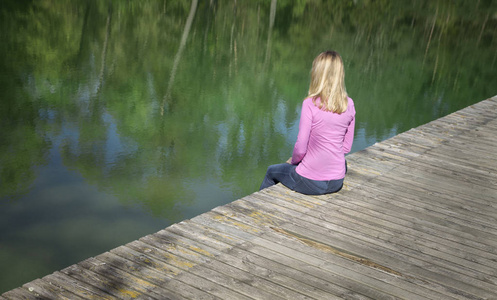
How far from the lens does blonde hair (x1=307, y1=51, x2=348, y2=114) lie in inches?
193

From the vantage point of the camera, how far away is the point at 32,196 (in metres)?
9.38

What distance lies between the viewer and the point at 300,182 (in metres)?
5.59

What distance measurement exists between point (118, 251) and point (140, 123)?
985 centimetres

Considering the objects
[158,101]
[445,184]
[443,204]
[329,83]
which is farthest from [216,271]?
[158,101]

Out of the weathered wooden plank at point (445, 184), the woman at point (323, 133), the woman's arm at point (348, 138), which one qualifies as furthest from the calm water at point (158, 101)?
the woman's arm at point (348, 138)

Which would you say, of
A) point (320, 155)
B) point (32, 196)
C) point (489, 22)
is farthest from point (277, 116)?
point (489, 22)

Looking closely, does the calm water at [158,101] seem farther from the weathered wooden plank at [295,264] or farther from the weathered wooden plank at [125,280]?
A: the weathered wooden plank at [295,264]

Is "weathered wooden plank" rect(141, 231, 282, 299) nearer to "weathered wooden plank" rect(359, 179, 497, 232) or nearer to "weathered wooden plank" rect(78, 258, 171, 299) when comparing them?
"weathered wooden plank" rect(78, 258, 171, 299)

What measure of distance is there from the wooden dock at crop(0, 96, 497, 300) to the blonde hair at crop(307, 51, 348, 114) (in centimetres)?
107

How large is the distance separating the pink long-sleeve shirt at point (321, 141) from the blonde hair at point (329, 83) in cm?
8

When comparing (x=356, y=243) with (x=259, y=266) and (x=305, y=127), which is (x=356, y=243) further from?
(x=305, y=127)

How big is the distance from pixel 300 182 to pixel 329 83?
1.15m

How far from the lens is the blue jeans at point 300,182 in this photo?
5.52 metres

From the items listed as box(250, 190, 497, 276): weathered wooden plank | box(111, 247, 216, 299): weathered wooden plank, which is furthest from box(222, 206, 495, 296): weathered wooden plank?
box(111, 247, 216, 299): weathered wooden plank
